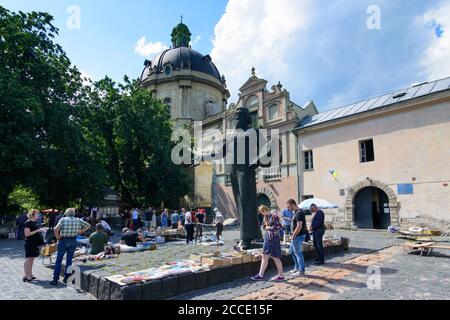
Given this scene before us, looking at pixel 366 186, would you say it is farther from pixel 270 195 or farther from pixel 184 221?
pixel 184 221

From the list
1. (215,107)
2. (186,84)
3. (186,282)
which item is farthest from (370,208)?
(186,84)

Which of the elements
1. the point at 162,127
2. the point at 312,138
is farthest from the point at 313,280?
the point at 162,127

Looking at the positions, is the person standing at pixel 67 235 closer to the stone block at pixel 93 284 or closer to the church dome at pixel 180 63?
the stone block at pixel 93 284

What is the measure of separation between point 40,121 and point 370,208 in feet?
67.2

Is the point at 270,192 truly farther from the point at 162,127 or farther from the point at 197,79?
the point at 197,79

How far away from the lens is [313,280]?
6.14 meters

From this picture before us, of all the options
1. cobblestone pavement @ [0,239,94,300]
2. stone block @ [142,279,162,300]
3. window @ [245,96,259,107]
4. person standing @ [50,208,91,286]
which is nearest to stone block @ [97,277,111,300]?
cobblestone pavement @ [0,239,94,300]

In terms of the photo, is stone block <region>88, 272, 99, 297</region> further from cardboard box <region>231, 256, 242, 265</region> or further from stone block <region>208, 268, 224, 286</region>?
cardboard box <region>231, 256, 242, 265</region>

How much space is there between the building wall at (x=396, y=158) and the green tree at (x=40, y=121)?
1560 cm

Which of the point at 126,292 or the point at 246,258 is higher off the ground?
the point at 246,258

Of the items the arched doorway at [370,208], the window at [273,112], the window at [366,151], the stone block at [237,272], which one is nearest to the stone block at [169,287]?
the stone block at [237,272]

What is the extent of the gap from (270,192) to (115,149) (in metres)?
13.8

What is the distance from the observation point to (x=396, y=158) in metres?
18.0

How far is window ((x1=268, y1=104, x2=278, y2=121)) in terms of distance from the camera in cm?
2517
